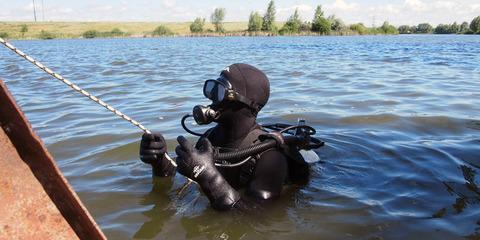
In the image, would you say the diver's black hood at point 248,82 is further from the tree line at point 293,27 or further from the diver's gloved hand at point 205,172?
the tree line at point 293,27

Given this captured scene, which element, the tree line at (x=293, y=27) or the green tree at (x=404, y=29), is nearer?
the tree line at (x=293, y=27)

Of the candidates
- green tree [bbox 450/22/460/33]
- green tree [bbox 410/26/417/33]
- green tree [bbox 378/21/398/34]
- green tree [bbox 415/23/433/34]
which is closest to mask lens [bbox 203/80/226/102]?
green tree [bbox 378/21/398/34]

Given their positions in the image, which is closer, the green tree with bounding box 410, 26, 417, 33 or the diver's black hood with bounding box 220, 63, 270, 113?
the diver's black hood with bounding box 220, 63, 270, 113

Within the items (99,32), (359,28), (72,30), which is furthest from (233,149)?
(72,30)

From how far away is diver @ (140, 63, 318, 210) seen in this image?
319 cm

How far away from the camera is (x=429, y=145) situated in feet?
17.4

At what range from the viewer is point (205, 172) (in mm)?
3156

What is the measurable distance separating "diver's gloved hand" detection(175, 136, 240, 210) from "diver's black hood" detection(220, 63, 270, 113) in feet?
1.78

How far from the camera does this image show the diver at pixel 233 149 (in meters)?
3.19

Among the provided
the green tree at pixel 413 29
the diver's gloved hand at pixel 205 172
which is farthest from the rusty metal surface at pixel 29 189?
the green tree at pixel 413 29

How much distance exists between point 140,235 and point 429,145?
3.50m

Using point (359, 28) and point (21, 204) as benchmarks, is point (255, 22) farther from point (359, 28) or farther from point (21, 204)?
point (21, 204)

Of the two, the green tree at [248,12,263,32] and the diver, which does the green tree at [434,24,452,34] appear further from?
the diver

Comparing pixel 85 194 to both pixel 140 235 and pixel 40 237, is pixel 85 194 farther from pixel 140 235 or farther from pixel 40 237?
pixel 40 237
